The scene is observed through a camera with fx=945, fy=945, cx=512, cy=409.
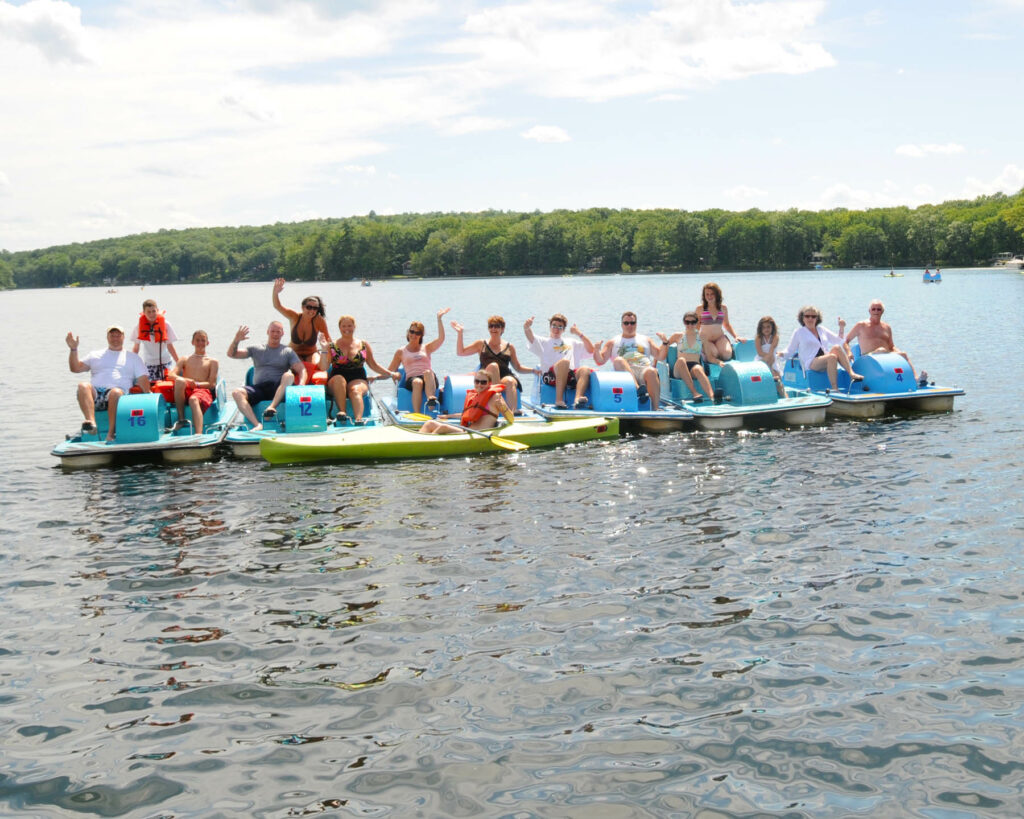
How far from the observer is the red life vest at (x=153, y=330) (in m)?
12.9

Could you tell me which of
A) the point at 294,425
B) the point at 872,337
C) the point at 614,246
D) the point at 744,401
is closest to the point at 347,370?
the point at 294,425

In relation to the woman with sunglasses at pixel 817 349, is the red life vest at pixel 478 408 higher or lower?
lower

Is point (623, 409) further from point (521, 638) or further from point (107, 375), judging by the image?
point (521, 638)

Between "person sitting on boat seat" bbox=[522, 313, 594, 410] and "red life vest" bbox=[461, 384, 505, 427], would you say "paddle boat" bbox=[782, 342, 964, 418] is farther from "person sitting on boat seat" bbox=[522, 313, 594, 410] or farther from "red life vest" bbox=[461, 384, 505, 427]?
"red life vest" bbox=[461, 384, 505, 427]

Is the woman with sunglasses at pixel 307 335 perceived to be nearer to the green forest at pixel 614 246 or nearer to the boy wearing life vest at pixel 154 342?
the boy wearing life vest at pixel 154 342

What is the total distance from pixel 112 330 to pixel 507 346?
18.1 ft

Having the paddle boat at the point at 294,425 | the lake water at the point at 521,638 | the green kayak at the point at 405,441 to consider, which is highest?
the paddle boat at the point at 294,425

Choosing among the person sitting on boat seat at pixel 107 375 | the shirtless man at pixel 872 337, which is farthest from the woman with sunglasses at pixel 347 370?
the shirtless man at pixel 872 337

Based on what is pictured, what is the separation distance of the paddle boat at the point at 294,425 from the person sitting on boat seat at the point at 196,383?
1.63 feet

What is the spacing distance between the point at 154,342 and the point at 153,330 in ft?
0.57

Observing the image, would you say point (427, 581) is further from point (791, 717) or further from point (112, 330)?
point (112, 330)

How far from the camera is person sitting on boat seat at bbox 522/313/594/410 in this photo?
556 inches

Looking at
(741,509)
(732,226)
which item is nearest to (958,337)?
(741,509)

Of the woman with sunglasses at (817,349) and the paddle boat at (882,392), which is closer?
the paddle boat at (882,392)
